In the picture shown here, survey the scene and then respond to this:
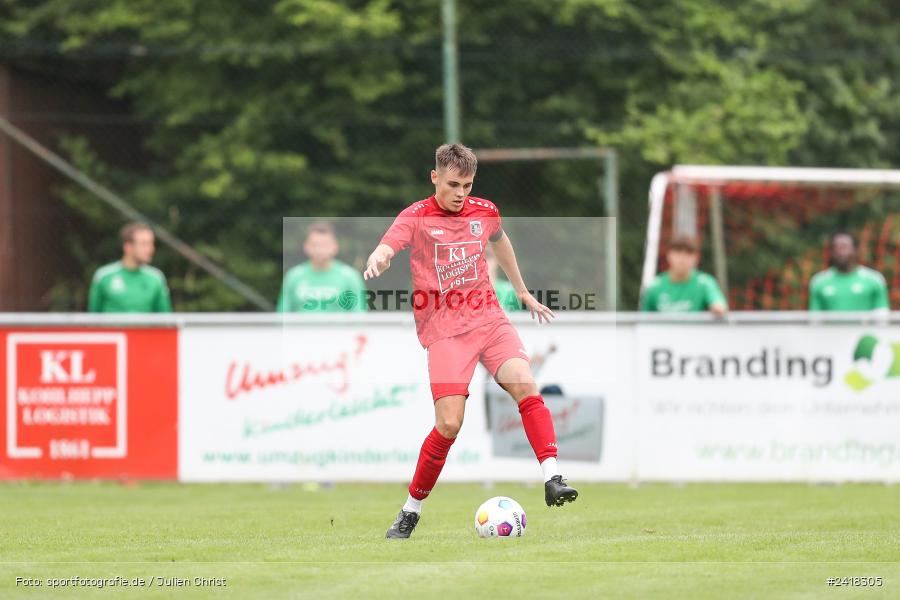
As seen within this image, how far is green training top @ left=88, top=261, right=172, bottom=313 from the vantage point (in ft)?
41.9

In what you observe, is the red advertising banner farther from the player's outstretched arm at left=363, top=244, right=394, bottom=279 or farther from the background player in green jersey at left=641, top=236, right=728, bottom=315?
the player's outstretched arm at left=363, top=244, right=394, bottom=279

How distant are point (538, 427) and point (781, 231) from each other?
43.1ft

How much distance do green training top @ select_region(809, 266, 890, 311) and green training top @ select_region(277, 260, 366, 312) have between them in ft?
13.2

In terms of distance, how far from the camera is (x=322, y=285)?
1252 cm

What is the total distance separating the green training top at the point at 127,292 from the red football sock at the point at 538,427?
5893 mm

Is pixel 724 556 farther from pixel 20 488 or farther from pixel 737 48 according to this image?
pixel 737 48

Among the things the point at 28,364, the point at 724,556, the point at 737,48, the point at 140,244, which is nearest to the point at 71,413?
the point at 28,364

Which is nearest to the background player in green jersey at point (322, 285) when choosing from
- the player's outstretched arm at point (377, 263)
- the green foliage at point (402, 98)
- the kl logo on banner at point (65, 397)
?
the kl logo on banner at point (65, 397)

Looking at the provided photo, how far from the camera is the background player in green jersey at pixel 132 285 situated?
501 inches

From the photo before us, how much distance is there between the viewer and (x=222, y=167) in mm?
20234

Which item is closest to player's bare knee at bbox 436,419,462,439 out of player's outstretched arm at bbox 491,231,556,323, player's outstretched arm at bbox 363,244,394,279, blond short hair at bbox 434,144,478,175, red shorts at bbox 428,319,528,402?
red shorts at bbox 428,319,528,402

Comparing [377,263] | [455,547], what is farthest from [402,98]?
[455,547]

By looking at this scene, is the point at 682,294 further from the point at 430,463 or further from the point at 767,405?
the point at 430,463

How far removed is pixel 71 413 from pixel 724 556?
7.06m
